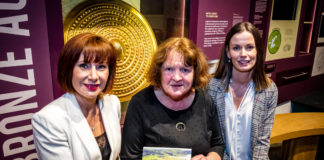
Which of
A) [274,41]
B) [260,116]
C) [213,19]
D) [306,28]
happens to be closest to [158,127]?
[260,116]

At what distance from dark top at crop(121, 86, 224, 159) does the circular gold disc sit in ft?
2.14

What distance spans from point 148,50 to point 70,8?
0.75 m

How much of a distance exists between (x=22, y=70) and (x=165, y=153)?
1010 millimetres

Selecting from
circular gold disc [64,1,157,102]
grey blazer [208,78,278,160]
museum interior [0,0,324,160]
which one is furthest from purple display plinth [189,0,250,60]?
grey blazer [208,78,278,160]

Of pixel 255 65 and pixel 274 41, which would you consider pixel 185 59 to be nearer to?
pixel 255 65

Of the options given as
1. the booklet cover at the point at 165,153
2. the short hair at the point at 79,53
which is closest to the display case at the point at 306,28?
the booklet cover at the point at 165,153

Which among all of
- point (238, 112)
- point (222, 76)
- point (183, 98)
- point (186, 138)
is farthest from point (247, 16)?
point (186, 138)

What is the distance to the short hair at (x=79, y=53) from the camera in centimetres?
125

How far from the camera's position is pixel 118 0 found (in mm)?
1844

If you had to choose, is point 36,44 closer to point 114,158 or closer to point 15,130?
point 15,130

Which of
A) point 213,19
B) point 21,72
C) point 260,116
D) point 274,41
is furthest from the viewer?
point 274,41

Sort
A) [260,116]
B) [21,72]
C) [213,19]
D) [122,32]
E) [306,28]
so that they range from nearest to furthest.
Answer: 1. [21,72]
2. [260,116]
3. [122,32]
4. [213,19]
5. [306,28]

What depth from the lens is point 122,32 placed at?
192 centimetres

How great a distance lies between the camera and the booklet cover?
1293mm
